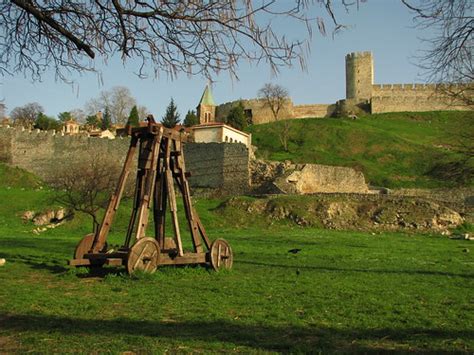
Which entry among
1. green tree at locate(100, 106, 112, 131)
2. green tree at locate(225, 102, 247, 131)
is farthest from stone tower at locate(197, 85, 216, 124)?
green tree at locate(100, 106, 112, 131)

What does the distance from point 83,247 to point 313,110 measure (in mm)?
77716

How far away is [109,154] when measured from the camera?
1950 inches

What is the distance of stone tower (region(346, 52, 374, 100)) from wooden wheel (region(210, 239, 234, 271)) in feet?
274

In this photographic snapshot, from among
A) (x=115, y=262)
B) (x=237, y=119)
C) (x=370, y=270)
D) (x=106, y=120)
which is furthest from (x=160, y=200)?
(x=106, y=120)

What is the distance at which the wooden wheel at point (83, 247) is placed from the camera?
10.8 m

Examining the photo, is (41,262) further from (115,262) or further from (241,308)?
(241,308)

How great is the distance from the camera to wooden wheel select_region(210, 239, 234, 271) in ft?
36.9

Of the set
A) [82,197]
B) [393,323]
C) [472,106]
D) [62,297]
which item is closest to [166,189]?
[62,297]

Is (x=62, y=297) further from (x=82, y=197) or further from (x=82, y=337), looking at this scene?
(x=82, y=197)

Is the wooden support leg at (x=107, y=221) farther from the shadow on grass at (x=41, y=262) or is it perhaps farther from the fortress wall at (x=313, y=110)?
the fortress wall at (x=313, y=110)

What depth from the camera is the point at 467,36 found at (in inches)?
A: 380

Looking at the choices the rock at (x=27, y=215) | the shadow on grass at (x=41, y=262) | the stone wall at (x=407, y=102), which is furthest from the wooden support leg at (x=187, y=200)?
the stone wall at (x=407, y=102)

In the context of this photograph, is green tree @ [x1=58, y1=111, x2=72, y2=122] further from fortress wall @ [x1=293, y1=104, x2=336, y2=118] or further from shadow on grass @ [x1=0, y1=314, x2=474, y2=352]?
shadow on grass @ [x1=0, y1=314, x2=474, y2=352]

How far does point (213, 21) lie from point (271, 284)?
5.51 metres
